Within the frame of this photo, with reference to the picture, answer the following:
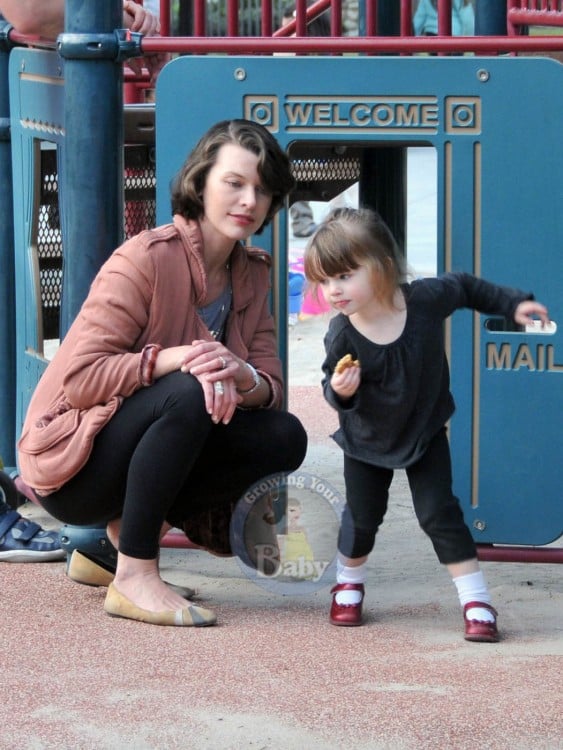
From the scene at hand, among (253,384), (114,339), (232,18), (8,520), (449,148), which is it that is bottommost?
(8,520)

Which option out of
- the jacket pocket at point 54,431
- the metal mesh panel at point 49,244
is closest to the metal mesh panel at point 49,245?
the metal mesh panel at point 49,244

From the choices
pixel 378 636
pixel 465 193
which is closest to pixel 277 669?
pixel 378 636

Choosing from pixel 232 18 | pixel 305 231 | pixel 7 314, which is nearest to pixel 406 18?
pixel 232 18

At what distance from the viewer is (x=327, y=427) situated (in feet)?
17.2

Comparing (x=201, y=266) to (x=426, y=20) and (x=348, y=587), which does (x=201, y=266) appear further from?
(x=426, y=20)

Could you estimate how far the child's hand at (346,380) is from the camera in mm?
2852

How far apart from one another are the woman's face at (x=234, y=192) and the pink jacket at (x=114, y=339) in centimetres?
7

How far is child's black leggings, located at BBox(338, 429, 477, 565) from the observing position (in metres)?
2.97

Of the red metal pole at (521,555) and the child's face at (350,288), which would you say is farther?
the red metal pole at (521,555)

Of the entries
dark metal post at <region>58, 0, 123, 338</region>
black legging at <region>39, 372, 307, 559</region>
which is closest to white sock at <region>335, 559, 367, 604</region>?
black legging at <region>39, 372, 307, 559</region>

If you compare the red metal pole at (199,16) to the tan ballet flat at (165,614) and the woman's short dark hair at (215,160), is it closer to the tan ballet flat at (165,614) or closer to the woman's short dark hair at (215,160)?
the woman's short dark hair at (215,160)

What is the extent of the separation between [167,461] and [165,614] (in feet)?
1.12

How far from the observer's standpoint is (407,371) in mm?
2939

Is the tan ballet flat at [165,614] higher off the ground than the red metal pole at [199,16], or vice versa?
the red metal pole at [199,16]
